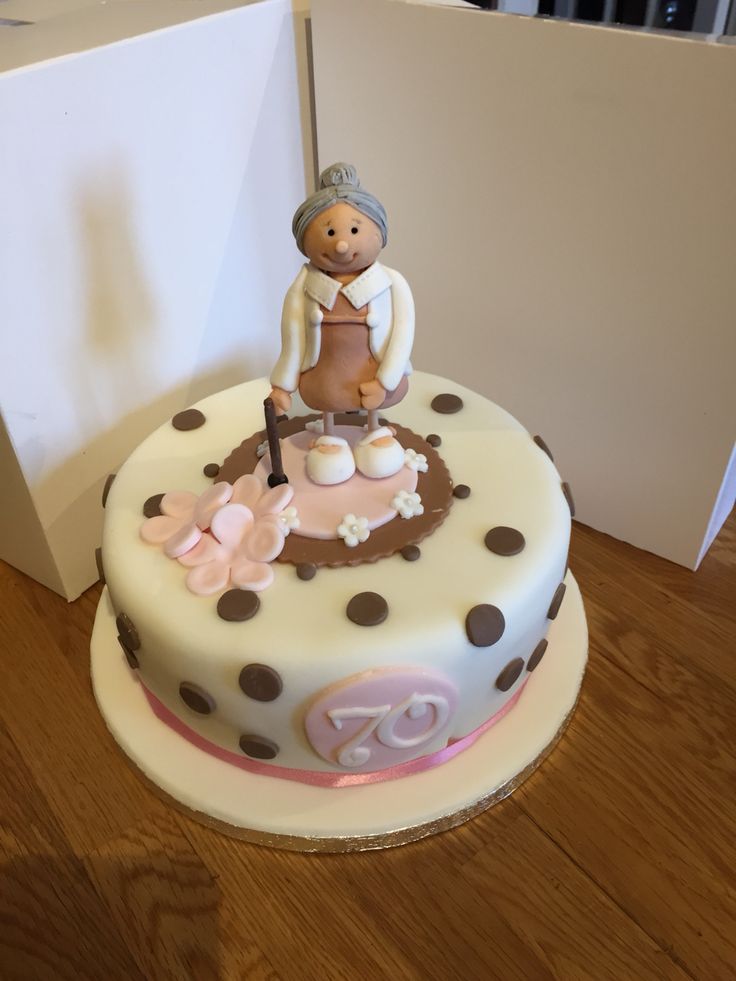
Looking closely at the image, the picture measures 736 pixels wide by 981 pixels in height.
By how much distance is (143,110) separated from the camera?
40.3 inches

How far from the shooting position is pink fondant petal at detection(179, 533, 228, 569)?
2.82 ft

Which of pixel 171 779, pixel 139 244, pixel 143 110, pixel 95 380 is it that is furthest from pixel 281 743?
pixel 143 110

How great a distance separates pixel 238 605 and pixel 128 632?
0.47ft

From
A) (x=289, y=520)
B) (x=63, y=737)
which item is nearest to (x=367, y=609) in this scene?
(x=289, y=520)

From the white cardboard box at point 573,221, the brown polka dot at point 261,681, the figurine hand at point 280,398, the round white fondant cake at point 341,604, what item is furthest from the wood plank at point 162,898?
the white cardboard box at point 573,221

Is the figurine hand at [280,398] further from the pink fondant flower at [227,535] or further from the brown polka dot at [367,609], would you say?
the brown polka dot at [367,609]

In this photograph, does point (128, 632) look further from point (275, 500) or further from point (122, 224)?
point (122, 224)

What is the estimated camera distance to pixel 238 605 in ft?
2.66

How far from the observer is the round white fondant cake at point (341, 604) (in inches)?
31.1

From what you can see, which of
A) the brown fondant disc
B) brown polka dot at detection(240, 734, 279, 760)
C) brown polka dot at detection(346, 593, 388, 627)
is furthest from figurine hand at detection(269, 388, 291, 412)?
brown polka dot at detection(240, 734, 279, 760)

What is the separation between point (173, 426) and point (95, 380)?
138 millimetres

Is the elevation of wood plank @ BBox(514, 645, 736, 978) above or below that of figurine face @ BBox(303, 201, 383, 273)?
below

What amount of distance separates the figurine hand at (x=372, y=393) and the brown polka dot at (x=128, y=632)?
0.32 meters

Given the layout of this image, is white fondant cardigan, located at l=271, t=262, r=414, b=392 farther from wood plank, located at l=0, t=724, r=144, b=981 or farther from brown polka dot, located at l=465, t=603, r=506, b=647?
wood plank, located at l=0, t=724, r=144, b=981
